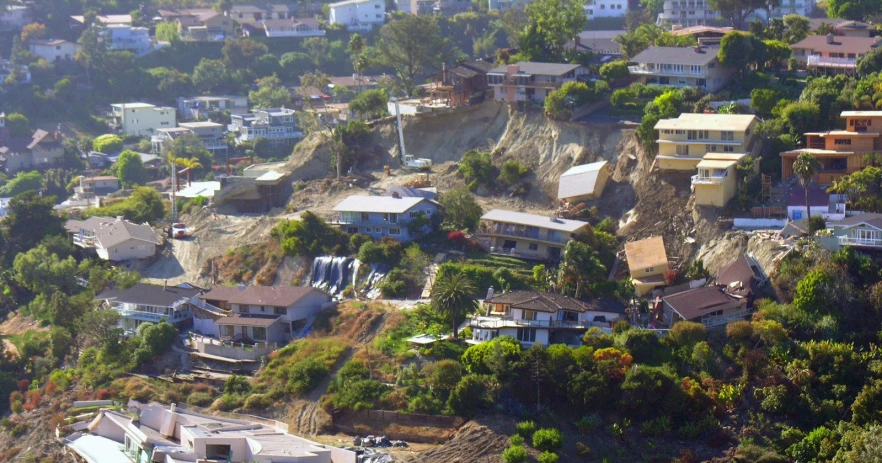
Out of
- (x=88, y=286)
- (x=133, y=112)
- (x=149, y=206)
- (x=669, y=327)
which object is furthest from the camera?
(x=133, y=112)

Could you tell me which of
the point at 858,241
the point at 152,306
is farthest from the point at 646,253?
the point at 152,306

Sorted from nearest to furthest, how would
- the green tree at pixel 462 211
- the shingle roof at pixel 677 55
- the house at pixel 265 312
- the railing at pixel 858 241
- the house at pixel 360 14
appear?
the railing at pixel 858 241
the house at pixel 265 312
the green tree at pixel 462 211
the shingle roof at pixel 677 55
the house at pixel 360 14

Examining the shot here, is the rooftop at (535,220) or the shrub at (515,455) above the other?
the rooftop at (535,220)

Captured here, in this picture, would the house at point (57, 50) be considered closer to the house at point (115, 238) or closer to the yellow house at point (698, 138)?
the house at point (115, 238)

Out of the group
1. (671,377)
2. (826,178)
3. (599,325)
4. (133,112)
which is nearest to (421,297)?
(599,325)

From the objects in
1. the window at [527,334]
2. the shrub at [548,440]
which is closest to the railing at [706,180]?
the window at [527,334]

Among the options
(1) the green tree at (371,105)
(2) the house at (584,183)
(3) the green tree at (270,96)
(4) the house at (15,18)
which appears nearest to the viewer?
(2) the house at (584,183)

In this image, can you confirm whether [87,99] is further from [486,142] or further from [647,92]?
[647,92]
